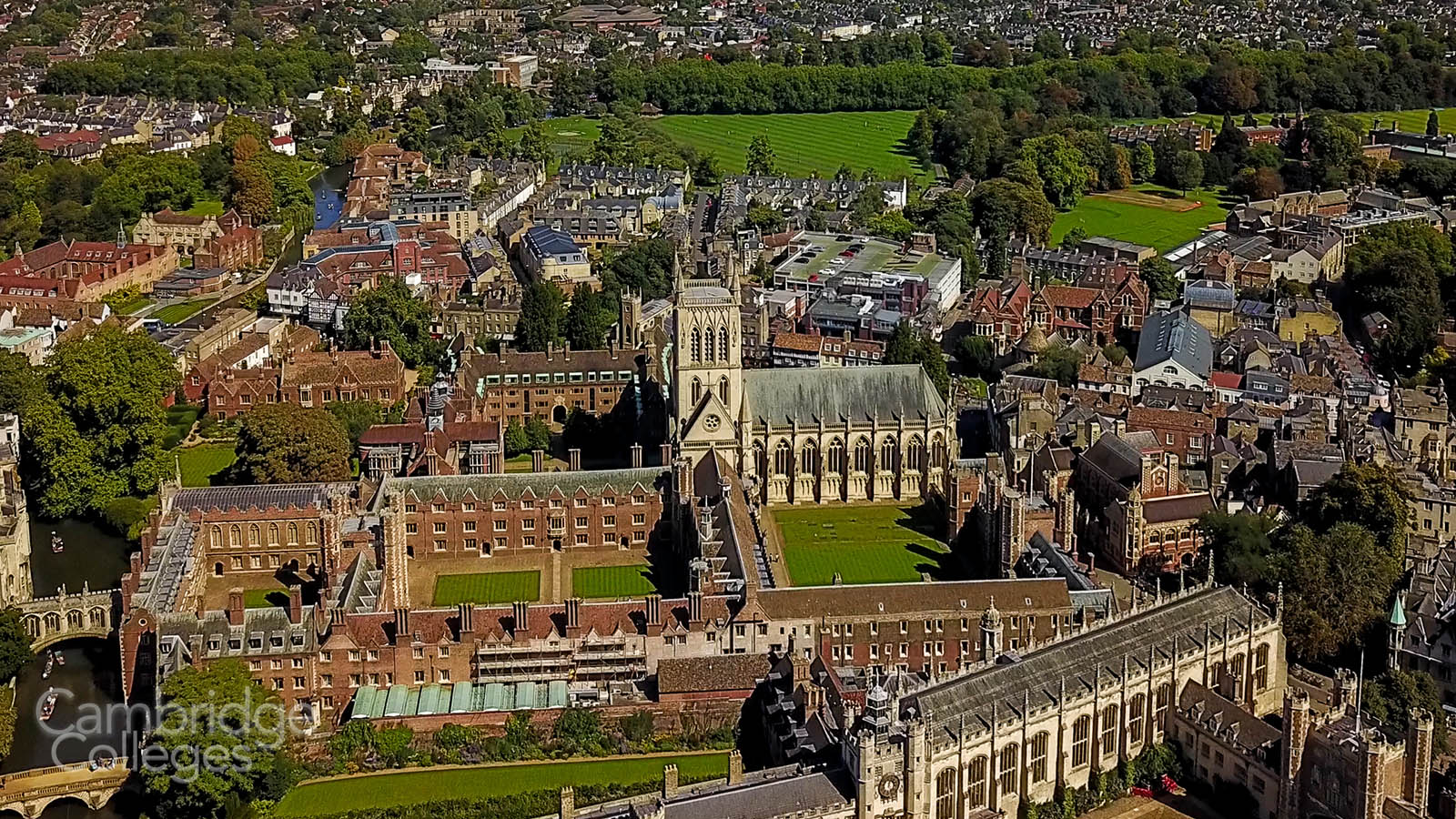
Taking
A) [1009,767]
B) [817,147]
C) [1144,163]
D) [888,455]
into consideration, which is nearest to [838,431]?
[888,455]

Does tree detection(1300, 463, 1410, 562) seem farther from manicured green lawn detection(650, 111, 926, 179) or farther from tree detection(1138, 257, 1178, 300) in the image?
manicured green lawn detection(650, 111, 926, 179)

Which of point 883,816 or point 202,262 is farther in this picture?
point 202,262

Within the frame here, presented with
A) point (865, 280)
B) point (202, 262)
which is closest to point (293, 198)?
point (202, 262)

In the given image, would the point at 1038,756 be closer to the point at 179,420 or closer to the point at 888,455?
the point at 888,455

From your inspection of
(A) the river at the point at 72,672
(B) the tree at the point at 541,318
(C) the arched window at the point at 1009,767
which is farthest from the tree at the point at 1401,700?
(B) the tree at the point at 541,318

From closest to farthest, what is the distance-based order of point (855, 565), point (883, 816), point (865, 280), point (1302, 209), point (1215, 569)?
point (883, 816) < point (1215, 569) < point (855, 565) < point (865, 280) < point (1302, 209)

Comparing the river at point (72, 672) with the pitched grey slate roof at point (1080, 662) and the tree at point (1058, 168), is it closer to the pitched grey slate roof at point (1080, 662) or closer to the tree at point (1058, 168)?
the pitched grey slate roof at point (1080, 662)

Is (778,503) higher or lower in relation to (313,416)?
lower

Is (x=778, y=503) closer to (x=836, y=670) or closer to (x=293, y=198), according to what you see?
(x=836, y=670)
